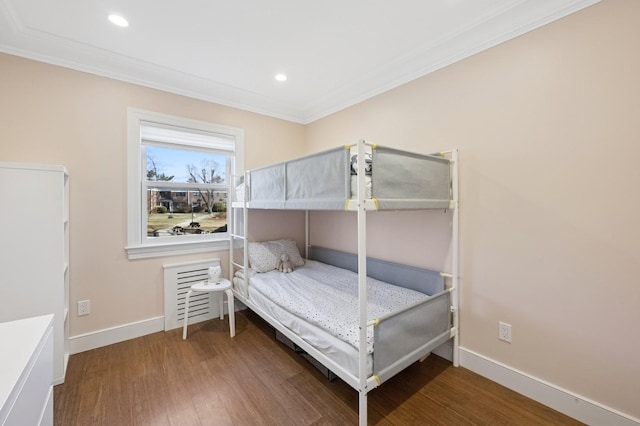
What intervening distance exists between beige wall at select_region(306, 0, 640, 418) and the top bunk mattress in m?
0.35

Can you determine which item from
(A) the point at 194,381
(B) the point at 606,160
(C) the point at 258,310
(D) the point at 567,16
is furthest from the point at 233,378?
(D) the point at 567,16

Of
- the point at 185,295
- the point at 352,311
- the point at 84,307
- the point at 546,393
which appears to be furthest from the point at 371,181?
the point at 84,307

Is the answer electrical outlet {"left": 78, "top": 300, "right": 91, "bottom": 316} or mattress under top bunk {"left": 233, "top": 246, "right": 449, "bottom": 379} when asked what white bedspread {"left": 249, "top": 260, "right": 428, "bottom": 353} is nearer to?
mattress under top bunk {"left": 233, "top": 246, "right": 449, "bottom": 379}

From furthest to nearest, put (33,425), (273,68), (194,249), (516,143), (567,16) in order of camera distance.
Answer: (194,249) < (273,68) < (516,143) < (567,16) < (33,425)

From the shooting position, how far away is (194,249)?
2.95m

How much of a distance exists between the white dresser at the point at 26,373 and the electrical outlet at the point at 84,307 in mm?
1486

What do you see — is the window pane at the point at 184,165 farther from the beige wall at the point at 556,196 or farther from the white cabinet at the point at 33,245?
the beige wall at the point at 556,196

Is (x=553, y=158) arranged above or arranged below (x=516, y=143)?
below

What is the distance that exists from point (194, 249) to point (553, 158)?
317 centimetres

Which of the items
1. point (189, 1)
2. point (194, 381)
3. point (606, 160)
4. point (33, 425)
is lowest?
point (194, 381)

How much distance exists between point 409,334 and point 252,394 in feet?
3.70

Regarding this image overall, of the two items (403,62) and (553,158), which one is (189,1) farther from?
(553,158)

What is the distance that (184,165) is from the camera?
9.99 ft

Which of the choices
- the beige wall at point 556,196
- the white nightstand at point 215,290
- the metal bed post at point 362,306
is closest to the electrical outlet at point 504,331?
the beige wall at point 556,196
